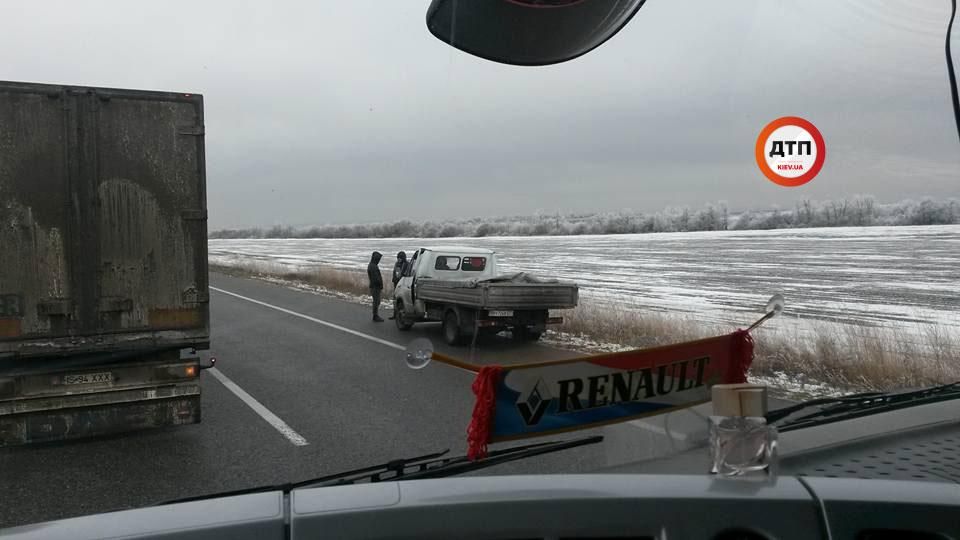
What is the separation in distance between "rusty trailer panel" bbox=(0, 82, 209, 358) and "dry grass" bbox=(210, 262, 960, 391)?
4.58 m

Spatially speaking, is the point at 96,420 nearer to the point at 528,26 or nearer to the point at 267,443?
the point at 267,443

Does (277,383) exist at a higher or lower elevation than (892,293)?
lower

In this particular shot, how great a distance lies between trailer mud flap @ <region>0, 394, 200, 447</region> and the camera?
6156mm

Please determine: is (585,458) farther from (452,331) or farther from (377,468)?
(452,331)

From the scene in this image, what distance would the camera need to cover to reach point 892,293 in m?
5.39

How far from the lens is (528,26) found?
4.39 feet

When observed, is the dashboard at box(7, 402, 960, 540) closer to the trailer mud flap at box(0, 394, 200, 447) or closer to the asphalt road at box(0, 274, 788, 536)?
the asphalt road at box(0, 274, 788, 536)

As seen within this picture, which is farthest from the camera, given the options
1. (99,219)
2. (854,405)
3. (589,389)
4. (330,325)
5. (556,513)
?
(330,325)

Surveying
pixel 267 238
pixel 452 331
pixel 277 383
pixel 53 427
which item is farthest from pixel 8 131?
pixel 452 331

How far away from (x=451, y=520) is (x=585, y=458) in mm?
567

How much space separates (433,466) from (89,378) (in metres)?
5.89

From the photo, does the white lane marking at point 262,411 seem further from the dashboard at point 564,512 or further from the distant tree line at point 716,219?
the dashboard at point 564,512

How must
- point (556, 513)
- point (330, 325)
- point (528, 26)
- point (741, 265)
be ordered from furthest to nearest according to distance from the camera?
1. point (330, 325)
2. point (741, 265)
3. point (528, 26)
4. point (556, 513)

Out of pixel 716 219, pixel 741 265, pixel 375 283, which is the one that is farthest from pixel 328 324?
pixel 716 219
